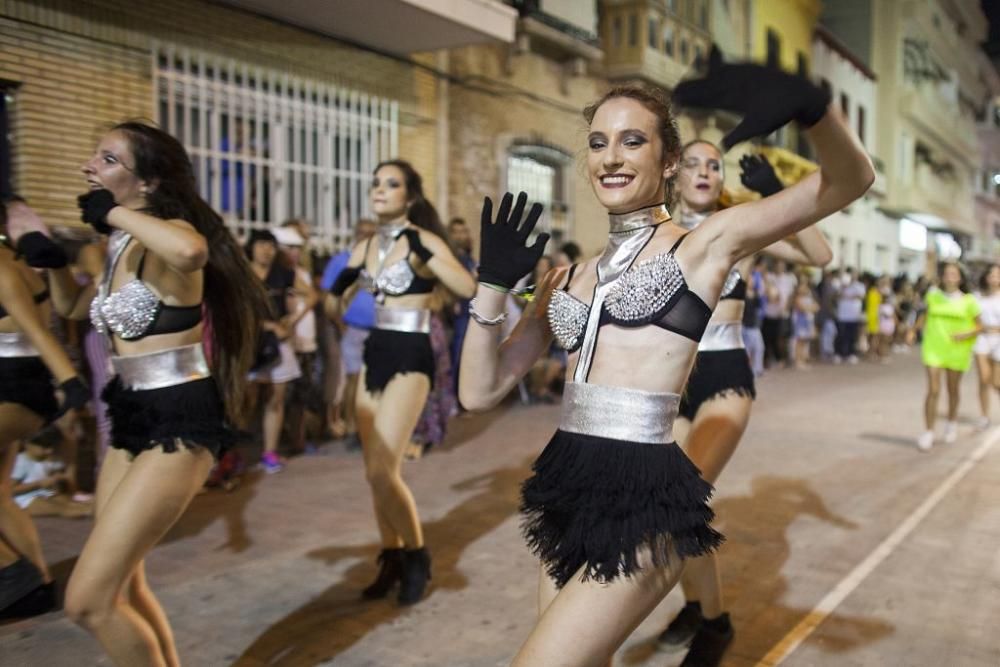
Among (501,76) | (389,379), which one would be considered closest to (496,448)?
(389,379)

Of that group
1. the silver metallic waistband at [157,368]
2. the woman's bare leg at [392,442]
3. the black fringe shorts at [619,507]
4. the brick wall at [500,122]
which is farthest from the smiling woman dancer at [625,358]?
the brick wall at [500,122]

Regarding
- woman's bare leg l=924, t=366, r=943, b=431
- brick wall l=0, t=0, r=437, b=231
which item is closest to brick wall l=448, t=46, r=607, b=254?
brick wall l=0, t=0, r=437, b=231

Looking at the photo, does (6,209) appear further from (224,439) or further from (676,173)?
(676,173)

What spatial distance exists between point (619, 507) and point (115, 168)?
81.3 inches

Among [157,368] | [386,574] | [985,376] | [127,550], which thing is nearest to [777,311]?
[985,376]

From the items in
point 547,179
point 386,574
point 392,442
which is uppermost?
point 547,179

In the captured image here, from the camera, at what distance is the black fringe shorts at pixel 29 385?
12.5 ft

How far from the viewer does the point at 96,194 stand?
2691mm

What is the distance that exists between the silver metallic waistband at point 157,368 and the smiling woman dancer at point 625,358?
1152 millimetres

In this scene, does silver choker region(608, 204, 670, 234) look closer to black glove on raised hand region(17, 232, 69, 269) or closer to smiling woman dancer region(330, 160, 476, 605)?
smiling woman dancer region(330, 160, 476, 605)

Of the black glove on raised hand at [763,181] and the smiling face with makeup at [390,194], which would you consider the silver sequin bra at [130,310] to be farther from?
the black glove on raised hand at [763,181]

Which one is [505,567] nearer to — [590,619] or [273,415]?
[590,619]

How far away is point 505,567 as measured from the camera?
461 cm

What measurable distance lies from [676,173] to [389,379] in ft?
7.16
